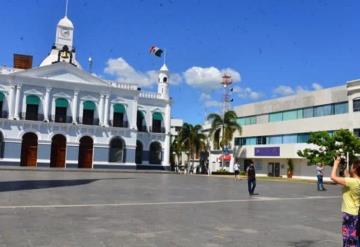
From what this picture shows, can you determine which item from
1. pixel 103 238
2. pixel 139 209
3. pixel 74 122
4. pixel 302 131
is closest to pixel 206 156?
pixel 302 131

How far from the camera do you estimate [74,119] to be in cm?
5084

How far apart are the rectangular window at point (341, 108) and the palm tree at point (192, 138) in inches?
917

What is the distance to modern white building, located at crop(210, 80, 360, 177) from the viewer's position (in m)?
46.9

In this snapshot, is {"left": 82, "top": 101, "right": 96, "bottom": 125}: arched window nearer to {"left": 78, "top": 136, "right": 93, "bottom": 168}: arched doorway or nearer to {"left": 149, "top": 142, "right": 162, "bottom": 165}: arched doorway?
{"left": 78, "top": 136, "right": 93, "bottom": 168}: arched doorway

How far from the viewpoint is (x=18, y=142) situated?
47781 mm

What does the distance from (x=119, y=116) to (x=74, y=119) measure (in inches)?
228

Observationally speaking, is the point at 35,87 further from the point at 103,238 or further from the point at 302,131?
the point at 103,238

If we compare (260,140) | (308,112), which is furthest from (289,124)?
(260,140)

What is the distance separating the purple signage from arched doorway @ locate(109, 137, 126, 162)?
61.4 feet

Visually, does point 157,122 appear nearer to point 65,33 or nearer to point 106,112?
point 106,112

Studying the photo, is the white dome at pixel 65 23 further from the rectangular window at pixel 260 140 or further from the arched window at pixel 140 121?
the rectangular window at pixel 260 140

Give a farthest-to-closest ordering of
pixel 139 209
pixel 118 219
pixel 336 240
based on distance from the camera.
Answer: pixel 139 209, pixel 118 219, pixel 336 240

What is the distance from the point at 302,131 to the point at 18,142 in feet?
108

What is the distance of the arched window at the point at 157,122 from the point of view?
189 feet
